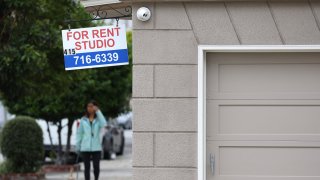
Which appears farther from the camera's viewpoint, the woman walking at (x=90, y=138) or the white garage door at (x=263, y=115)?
the woman walking at (x=90, y=138)

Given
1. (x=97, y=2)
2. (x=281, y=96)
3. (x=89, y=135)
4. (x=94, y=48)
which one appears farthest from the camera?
(x=89, y=135)

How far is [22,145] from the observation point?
732 inches

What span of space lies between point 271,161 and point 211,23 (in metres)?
1.57

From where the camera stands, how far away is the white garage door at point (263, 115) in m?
8.66

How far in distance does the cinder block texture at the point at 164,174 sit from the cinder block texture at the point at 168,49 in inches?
44.1

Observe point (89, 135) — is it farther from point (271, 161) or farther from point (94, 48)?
point (271, 161)

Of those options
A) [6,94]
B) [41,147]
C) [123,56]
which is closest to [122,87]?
[41,147]

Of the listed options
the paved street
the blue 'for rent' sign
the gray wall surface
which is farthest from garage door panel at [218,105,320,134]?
the paved street

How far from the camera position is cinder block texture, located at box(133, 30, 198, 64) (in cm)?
860

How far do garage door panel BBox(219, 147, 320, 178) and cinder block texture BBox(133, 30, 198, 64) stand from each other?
1.05m

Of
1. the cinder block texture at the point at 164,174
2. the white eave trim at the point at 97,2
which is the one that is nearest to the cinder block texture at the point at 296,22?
the cinder block texture at the point at 164,174

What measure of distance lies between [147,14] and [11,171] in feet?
35.9

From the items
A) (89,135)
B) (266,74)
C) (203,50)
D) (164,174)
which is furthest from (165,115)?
(89,135)

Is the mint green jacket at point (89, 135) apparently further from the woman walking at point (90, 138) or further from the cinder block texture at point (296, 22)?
the cinder block texture at point (296, 22)
